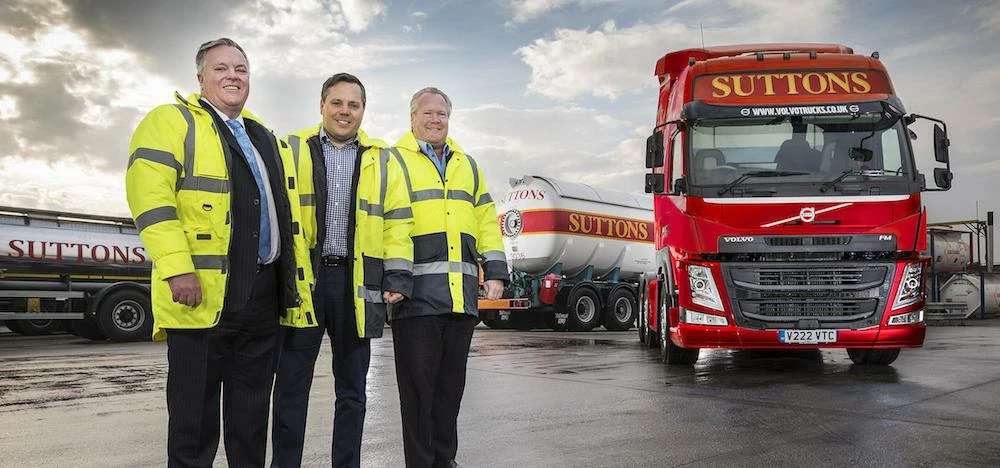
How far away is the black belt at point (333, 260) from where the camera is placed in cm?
420

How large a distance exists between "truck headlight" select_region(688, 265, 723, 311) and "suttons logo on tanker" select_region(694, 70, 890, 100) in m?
1.86

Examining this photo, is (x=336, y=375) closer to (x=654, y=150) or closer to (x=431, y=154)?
(x=431, y=154)

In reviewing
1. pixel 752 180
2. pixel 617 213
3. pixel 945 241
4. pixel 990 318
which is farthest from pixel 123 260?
pixel 990 318

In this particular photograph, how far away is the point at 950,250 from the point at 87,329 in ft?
73.1

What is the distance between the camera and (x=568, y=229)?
19172 mm

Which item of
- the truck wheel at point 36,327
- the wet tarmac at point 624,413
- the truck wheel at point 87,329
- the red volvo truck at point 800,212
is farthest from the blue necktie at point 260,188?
the truck wheel at point 36,327

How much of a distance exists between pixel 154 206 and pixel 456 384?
177 centimetres

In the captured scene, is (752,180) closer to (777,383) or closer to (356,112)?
(777,383)

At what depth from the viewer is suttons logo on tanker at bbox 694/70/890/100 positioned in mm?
8914

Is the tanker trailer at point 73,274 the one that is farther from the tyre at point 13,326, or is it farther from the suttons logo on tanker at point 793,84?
the suttons logo on tanker at point 793,84

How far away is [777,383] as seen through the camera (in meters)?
8.30

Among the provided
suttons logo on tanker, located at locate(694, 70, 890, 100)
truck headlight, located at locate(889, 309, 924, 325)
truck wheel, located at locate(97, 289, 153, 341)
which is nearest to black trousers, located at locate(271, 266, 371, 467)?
suttons logo on tanker, located at locate(694, 70, 890, 100)

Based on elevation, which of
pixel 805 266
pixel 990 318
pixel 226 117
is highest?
pixel 226 117

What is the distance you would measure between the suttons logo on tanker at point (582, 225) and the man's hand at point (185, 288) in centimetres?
1582
